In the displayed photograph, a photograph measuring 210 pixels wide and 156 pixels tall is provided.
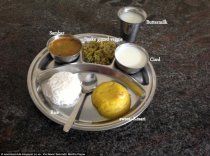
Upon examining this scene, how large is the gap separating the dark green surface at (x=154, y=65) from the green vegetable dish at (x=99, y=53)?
21 cm

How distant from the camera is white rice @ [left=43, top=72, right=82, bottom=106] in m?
0.91

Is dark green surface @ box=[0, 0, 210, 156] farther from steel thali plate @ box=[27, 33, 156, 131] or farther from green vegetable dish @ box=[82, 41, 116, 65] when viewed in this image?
green vegetable dish @ box=[82, 41, 116, 65]

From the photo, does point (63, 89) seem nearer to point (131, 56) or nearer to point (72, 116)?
point (72, 116)

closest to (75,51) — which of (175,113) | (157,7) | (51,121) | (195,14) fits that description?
(51,121)

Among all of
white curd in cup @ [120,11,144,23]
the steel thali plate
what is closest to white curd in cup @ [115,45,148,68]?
the steel thali plate

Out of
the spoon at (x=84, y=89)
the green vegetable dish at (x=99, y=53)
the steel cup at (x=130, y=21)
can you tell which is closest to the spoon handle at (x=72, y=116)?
the spoon at (x=84, y=89)

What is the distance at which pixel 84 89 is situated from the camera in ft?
3.24

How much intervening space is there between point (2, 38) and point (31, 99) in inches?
16.2

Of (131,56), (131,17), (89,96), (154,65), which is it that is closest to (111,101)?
(89,96)

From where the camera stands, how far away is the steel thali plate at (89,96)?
0.88m

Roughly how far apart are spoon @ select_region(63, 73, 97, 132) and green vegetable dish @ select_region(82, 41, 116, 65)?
7 centimetres

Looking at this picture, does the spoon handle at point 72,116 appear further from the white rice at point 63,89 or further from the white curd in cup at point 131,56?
the white curd in cup at point 131,56

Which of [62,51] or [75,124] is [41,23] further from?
[75,124]

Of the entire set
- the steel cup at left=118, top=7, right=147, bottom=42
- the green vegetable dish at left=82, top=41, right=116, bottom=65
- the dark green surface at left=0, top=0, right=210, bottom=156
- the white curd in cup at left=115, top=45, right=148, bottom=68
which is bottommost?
the dark green surface at left=0, top=0, right=210, bottom=156
